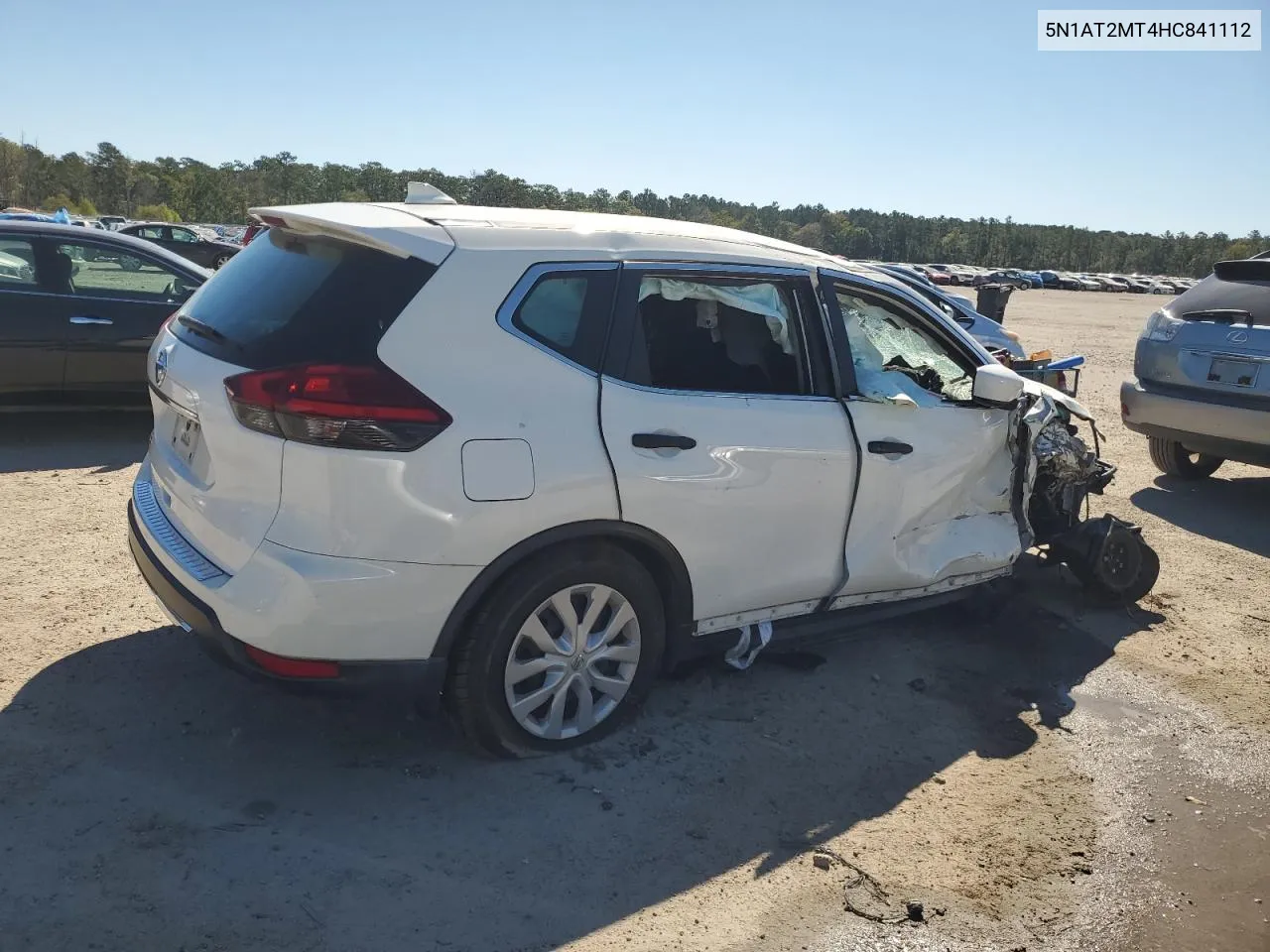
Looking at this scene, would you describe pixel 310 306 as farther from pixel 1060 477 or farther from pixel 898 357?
pixel 1060 477

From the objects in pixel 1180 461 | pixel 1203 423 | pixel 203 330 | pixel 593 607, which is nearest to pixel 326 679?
pixel 593 607

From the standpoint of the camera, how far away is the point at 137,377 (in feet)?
24.5

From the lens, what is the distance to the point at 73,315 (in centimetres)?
724

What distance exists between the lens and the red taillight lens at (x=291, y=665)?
3051mm

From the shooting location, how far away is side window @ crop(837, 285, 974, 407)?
4.26 metres

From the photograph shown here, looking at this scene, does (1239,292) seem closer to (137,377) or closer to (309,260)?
(309,260)

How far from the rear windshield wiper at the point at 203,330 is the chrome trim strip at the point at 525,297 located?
847 millimetres

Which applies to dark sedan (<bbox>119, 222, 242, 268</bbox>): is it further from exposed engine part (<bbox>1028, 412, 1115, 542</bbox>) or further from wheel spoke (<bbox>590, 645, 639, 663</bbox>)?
wheel spoke (<bbox>590, 645, 639, 663</bbox>)

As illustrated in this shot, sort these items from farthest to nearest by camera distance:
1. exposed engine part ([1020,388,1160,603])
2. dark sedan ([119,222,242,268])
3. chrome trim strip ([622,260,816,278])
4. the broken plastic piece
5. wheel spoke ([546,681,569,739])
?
dark sedan ([119,222,242,268]), exposed engine part ([1020,388,1160,603]), the broken plastic piece, chrome trim strip ([622,260,816,278]), wheel spoke ([546,681,569,739])

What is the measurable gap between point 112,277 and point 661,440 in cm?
587

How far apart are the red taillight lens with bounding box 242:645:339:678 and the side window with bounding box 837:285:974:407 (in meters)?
2.33

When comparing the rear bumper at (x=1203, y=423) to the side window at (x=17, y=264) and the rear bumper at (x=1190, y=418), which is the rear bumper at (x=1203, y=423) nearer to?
the rear bumper at (x=1190, y=418)

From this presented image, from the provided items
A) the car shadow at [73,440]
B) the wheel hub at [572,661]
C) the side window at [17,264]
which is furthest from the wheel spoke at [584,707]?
the side window at [17,264]

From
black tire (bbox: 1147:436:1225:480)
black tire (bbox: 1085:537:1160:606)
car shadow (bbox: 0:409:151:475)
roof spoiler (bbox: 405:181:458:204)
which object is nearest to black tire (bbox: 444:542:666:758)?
roof spoiler (bbox: 405:181:458:204)
